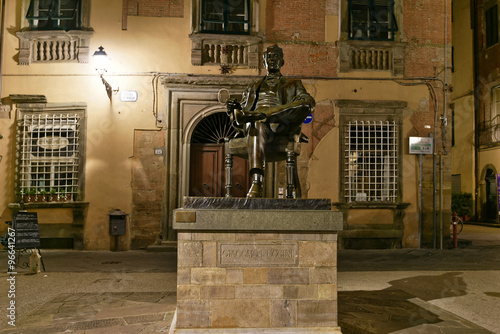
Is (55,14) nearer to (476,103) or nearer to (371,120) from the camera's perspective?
(371,120)

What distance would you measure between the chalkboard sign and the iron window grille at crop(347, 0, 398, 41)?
351 inches

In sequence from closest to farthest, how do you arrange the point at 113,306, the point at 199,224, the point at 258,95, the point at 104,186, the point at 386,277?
the point at 199,224 → the point at 258,95 → the point at 113,306 → the point at 386,277 → the point at 104,186

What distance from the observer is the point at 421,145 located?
36.8 ft

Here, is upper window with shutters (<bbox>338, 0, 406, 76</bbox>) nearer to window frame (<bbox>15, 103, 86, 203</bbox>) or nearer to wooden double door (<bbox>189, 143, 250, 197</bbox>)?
wooden double door (<bbox>189, 143, 250, 197</bbox>)

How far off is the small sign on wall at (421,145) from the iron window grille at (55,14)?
914cm

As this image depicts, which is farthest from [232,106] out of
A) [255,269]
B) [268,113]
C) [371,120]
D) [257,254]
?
[371,120]

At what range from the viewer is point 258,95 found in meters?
4.69

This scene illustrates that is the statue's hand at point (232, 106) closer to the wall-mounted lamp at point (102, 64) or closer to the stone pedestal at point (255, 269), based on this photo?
the stone pedestal at point (255, 269)

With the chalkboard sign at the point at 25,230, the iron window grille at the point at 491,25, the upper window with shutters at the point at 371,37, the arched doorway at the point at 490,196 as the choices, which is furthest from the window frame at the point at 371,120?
the iron window grille at the point at 491,25

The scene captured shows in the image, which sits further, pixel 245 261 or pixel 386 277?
pixel 386 277

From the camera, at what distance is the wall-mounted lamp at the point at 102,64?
33.2 feet

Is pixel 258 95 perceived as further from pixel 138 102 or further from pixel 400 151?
pixel 400 151

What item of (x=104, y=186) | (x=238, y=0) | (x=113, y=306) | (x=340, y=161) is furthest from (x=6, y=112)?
(x=340, y=161)

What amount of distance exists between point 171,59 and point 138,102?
139 centimetres
